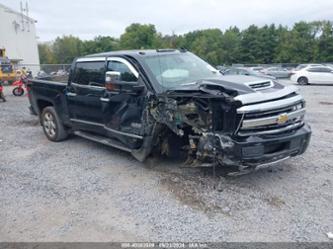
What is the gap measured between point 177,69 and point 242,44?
6113 cm

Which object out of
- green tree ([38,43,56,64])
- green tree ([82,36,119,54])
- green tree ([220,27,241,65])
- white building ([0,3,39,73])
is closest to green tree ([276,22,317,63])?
green tree ([220,27,241,65])

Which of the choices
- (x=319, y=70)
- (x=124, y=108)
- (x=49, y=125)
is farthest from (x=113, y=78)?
(x=319, y=70)

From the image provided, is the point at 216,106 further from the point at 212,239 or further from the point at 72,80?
the point at 72,80

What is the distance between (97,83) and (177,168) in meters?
2.08

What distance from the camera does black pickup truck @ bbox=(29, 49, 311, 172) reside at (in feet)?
12.4

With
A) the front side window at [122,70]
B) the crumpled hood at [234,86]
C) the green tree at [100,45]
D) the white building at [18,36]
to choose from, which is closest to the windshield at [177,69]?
the front side window at [122,70]

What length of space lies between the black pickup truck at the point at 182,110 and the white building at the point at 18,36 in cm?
3845

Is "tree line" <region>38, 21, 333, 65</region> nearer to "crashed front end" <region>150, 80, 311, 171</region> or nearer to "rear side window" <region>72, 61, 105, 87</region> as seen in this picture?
"rear side window" <region>72, 61, 105, 87</region>

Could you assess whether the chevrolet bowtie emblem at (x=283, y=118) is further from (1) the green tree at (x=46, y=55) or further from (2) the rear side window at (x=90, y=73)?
(1) the green tree at (x=46, y=55)

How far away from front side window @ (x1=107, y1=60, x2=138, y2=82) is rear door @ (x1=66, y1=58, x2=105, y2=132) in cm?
26

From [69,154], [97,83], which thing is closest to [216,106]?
[97,83]

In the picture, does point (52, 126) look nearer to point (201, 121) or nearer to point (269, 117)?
point (201, 121)

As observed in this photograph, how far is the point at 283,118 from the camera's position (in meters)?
3.92

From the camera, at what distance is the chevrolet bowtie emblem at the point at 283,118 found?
12.8 feet
